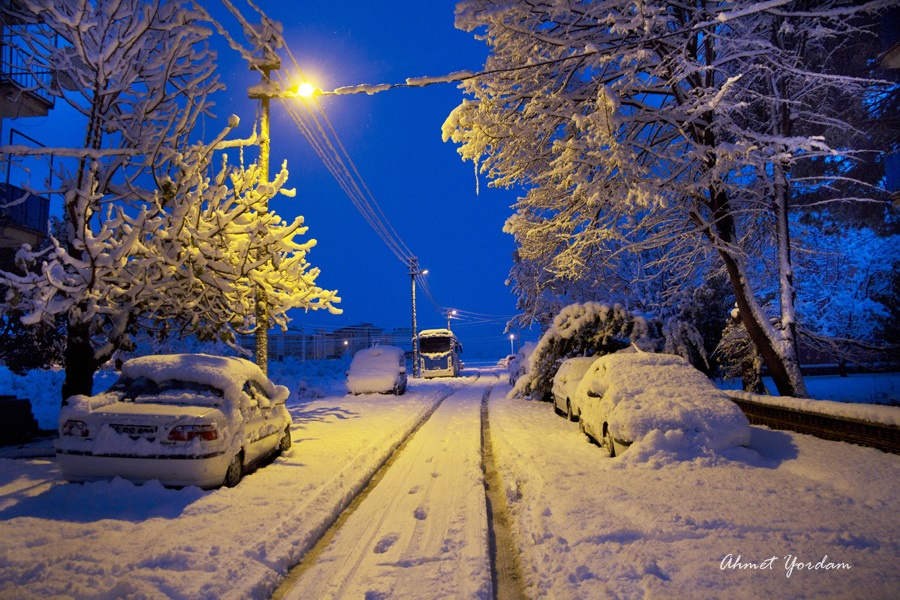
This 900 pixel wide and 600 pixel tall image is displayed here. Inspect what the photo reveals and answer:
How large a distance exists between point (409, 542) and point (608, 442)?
4.78 meters

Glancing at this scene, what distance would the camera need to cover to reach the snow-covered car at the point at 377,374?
21969 mm

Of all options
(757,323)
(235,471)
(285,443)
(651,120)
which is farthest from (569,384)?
(235,471)

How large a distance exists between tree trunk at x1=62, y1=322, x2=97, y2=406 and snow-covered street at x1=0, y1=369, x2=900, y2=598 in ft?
4.89

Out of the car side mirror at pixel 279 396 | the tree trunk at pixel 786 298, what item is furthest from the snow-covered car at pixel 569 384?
the car side mirror at pixel 279 396

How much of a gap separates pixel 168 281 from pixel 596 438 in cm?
850

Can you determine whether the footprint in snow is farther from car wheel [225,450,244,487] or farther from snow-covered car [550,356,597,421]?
snow-covered car [550,356,597,421]

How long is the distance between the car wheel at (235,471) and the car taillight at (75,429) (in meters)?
1.72

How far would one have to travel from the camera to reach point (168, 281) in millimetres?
9734

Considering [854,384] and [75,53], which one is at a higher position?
[75,53]

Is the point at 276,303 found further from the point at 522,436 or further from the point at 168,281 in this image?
the point at 522,436

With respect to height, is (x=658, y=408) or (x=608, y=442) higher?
(x=658, y=408)

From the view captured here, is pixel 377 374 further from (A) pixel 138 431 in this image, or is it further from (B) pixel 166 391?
(A) pixel 138 431

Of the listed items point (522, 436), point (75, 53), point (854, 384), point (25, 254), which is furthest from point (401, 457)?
point (854, 384)

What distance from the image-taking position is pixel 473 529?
17.6ft
